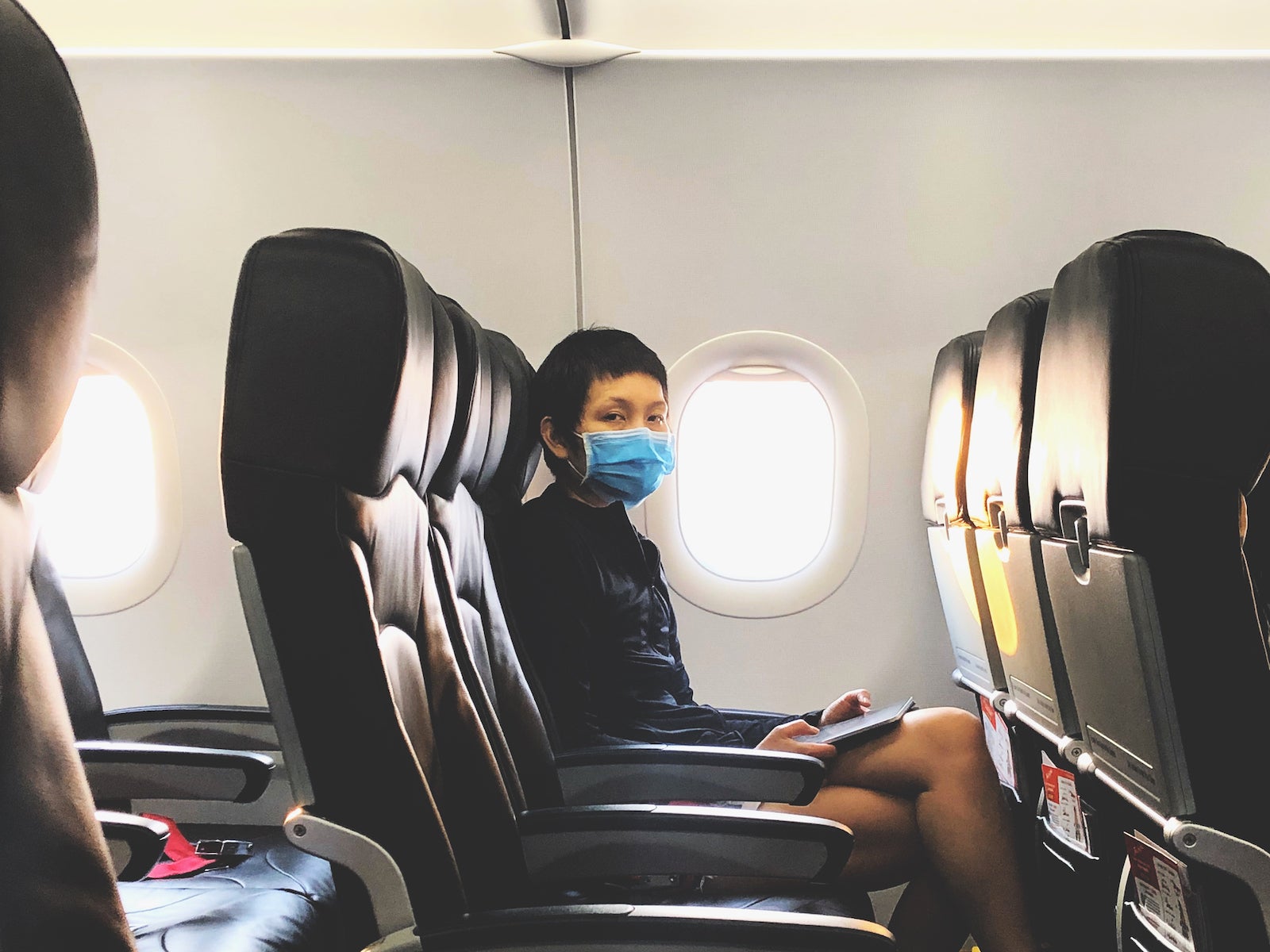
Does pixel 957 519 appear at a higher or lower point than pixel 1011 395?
lower

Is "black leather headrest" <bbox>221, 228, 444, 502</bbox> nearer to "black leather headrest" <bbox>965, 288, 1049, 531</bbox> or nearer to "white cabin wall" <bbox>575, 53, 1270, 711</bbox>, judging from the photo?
"black leather headrest" <bbox>965, 288, 1049, 531</bbox>

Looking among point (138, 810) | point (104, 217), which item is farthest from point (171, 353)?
point (138, 810)

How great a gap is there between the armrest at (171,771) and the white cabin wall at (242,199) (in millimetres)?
934

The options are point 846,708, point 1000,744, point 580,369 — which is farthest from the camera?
point 1000,744

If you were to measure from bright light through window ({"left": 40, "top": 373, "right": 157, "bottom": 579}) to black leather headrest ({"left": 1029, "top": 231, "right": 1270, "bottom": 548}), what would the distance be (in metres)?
2.58

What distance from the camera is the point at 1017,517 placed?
1.84 m

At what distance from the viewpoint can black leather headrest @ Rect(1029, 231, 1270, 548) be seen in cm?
117

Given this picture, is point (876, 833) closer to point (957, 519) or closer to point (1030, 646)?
point (1030, 646)

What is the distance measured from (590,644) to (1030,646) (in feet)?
2.65

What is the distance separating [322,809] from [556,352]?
1302mm

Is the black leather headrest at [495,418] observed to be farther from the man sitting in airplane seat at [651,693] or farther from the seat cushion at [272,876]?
the seat cushion at [272,876]

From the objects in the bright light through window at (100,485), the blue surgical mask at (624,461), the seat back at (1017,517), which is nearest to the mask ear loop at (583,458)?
the blue surgical mask at (624,461)

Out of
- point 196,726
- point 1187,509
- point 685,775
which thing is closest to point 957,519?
point 685,775

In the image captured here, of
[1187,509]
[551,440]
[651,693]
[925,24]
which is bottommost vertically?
[651,693]
